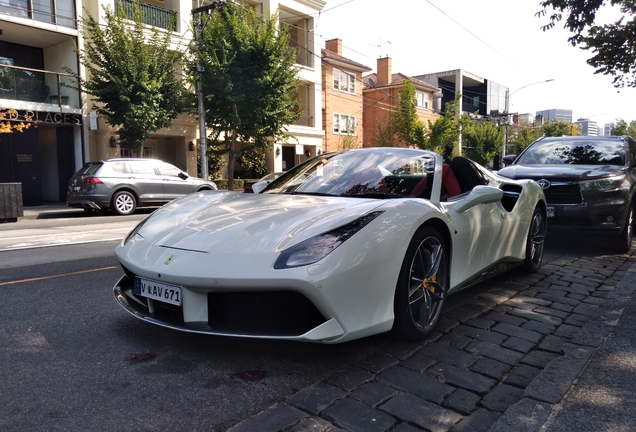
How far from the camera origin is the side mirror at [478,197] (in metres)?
3.87

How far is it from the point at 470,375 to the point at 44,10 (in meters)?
21.0

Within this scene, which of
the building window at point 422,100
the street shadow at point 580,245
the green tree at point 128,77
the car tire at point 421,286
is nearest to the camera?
the car tire at point 421,286

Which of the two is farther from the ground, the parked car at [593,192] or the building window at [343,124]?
the building window at [343,124]

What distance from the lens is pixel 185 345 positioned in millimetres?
3186

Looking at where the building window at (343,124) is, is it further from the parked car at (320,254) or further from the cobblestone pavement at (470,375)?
the parked car at (320,254)

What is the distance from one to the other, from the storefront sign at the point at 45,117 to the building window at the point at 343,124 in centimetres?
1890

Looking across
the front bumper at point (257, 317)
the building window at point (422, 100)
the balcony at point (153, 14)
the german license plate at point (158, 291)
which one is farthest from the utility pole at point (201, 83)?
the building window at point (422, 100)

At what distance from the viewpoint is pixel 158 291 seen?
2908 millimetres

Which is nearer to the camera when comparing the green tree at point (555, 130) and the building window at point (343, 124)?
the building window at point (343, 124)

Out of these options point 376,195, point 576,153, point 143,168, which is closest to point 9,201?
point 143,168

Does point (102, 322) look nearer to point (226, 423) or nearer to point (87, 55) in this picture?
point (226, 423)

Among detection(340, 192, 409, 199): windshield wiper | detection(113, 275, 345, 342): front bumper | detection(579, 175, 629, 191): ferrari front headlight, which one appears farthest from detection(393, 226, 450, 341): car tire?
detection(579, 175, 629, 191): ferrari front headlight

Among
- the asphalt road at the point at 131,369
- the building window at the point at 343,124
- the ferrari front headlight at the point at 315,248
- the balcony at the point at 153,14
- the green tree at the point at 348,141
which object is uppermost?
the balcony at the point at 153,14

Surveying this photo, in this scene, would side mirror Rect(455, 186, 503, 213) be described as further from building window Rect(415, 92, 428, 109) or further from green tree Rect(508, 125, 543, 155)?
green tree Rect(508, 125, 543, 155)
